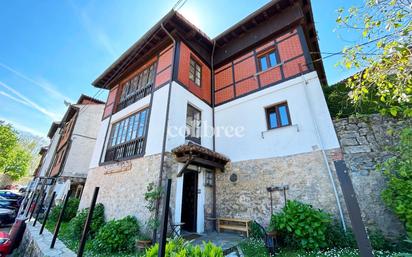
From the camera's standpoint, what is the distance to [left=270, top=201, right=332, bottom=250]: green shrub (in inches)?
171

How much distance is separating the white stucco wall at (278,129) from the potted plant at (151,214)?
339 cm

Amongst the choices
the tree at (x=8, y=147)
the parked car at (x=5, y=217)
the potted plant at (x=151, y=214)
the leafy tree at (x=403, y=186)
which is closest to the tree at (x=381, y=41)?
the leafy tree at (x=403, y=186)

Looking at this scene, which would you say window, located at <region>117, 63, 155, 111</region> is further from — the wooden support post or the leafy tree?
the leafy tree

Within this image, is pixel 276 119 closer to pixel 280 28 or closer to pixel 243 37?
pixel 280 28

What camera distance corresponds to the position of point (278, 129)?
6.72m

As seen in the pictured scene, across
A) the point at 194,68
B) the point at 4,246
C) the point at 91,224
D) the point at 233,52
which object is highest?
the point at 233,52

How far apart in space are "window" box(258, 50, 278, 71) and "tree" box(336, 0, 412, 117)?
16.9ft

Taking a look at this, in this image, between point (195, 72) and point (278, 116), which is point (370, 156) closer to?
point (278, 116)

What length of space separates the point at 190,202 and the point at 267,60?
701cm

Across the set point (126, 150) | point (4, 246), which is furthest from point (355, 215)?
point (4, 246)

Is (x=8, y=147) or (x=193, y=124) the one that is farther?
(x=8, y=147)

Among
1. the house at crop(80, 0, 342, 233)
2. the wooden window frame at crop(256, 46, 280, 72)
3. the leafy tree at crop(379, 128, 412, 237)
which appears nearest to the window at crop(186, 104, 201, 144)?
the house at crop(80, 0, 342, 233)

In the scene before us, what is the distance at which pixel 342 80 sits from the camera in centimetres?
701

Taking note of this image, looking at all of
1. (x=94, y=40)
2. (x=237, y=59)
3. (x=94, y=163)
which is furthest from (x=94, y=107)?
(x=237, y=59)
